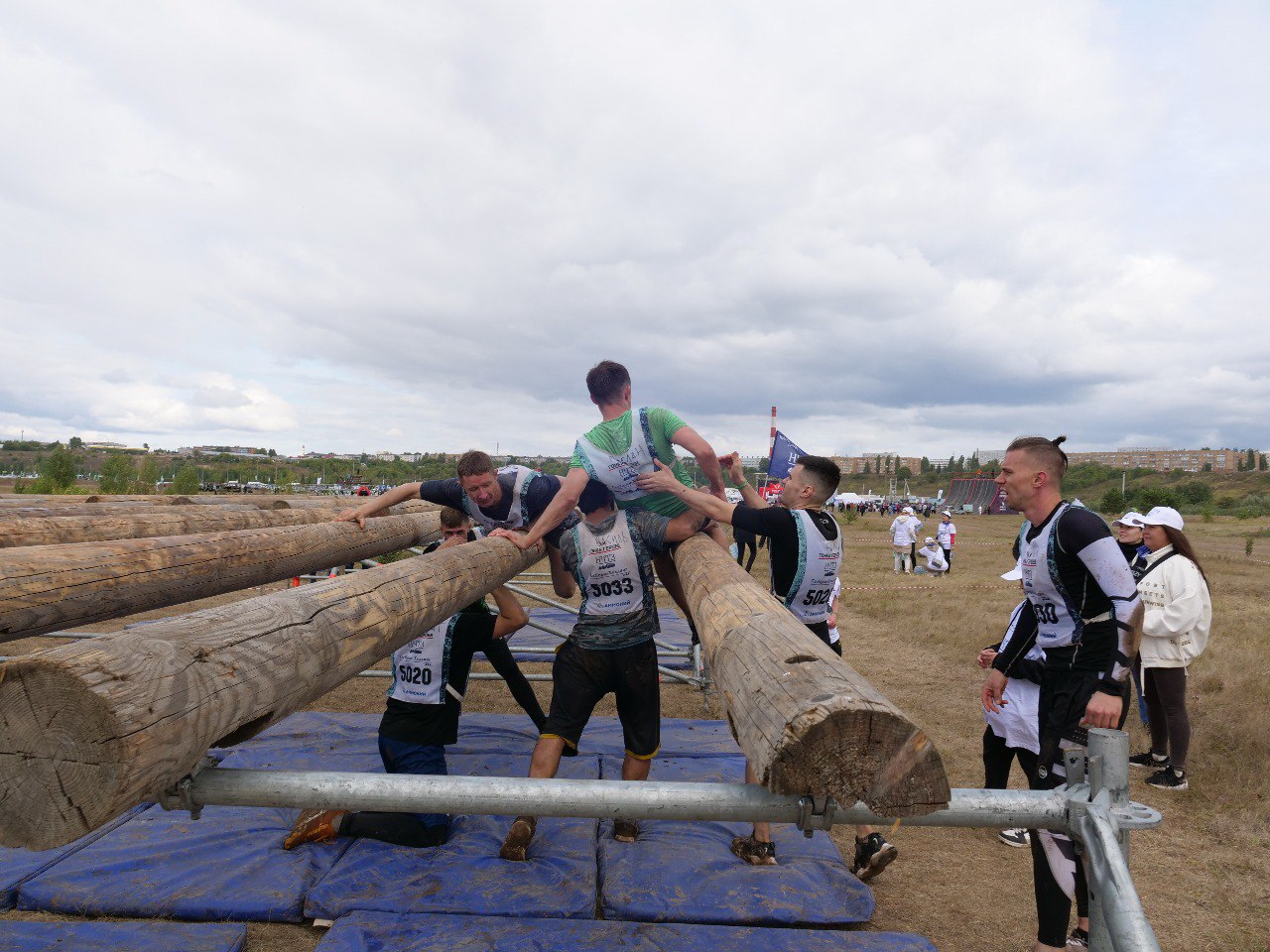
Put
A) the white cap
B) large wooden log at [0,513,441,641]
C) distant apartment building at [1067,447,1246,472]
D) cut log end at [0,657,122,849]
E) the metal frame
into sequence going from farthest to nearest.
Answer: distant apartment building at [1067,447,1246,472]
the white cap
large wooden log at [0,513,441,641]
the metal frame
cut log end at [0,657,122,849]

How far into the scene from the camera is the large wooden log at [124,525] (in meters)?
3.66

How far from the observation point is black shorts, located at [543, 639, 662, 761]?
386 centimetres

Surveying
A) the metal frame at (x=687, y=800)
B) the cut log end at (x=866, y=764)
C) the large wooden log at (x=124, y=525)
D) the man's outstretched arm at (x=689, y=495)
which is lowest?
the metal frame at (x=687, y=800)

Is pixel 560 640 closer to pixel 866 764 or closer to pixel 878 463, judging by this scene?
pixel 866 764

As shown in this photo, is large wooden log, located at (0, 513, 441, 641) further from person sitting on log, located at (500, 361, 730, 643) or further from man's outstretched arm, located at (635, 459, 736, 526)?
man's outstretched arm, located at (635, 459, 736, 526)

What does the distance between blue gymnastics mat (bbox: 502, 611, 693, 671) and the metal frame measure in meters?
6.27

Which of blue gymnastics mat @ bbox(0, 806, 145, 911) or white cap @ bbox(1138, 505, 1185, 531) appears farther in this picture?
white cap @ bbox(1138, 505, 1185, 531)

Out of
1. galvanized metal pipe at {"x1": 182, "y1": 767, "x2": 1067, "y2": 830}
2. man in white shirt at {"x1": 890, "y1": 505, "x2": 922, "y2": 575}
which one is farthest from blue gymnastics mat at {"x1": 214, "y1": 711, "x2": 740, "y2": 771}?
man in white shirt at {"x1": 890, "y1": 505, "x2": 922, "y2": 575}

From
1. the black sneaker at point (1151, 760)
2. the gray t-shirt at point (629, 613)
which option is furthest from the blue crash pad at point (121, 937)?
the black sneaker at point (1151, 760)

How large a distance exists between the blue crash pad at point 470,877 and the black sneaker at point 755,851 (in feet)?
2.74

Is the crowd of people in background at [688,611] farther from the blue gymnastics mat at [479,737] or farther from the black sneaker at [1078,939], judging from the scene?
the blue gymnastics mat at [479,737]

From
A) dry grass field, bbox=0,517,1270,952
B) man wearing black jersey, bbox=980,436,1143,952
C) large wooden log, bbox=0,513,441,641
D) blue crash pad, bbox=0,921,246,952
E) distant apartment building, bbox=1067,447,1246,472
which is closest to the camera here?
large wooden log, bbox=0,513,441,641

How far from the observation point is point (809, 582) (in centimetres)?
389

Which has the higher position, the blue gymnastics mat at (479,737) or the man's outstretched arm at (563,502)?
the man's outstretched arm at (563,502)
